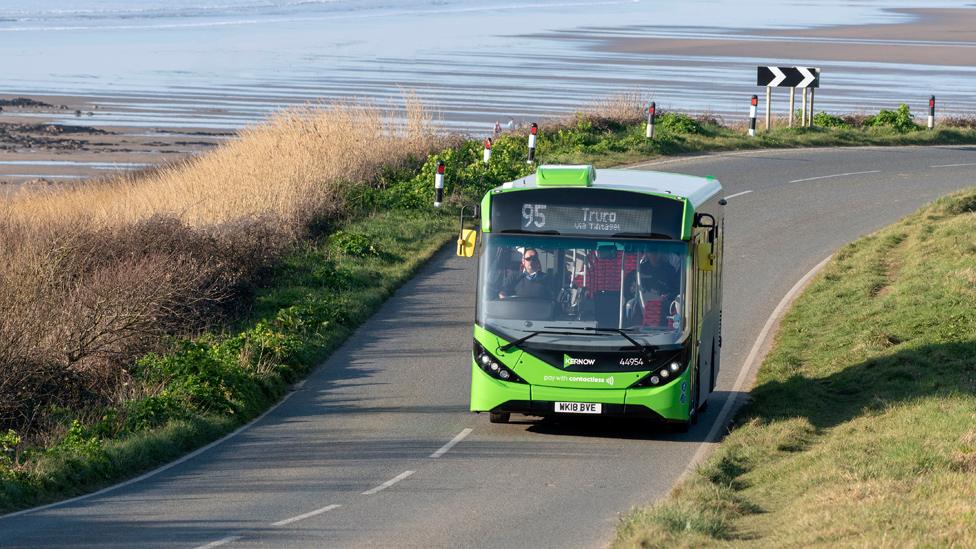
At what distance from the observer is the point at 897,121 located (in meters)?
42.7

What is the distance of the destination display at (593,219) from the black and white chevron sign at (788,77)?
26240 mm

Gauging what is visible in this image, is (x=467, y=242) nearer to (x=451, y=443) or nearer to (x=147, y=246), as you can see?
(x=451, y=443)

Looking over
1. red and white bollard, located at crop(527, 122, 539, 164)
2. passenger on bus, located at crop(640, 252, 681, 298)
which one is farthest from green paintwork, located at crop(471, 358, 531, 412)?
red and white bollard, located at crop(527, 122, 539, 164)

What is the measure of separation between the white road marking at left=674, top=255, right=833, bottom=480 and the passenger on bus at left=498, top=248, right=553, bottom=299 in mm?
2258

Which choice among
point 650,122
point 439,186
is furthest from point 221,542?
point 650,122

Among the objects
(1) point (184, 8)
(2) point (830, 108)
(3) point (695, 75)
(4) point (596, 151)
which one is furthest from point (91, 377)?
(1) point (184, 8)

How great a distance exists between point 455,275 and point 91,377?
7.90 metres

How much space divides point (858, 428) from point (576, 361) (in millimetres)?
2941

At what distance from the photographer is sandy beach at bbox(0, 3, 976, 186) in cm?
4283

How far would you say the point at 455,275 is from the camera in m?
25.5

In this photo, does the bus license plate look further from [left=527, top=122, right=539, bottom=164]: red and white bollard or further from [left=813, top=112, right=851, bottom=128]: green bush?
[left=813, top=112, right=851, bottom=128]: green bush

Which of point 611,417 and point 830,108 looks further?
point 830,108

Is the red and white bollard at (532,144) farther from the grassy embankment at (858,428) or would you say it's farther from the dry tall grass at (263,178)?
the grassy embankment at (858,428)

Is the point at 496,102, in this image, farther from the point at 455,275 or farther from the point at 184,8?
the point at 184,8
